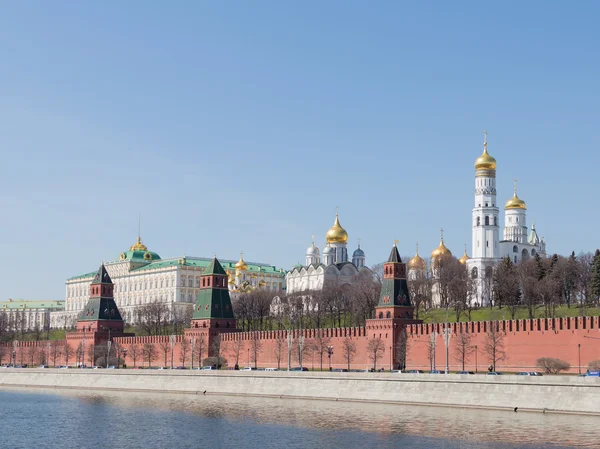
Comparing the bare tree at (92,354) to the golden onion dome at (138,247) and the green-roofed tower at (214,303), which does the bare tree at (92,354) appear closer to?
the green-roofed tower at (214,303)

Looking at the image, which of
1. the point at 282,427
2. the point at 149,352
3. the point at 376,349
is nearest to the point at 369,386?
the point at 282,427

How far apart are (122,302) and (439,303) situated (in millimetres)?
50018

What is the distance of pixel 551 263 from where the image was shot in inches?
3039

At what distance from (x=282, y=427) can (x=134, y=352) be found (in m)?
32.9

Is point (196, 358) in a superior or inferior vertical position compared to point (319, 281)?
inferior

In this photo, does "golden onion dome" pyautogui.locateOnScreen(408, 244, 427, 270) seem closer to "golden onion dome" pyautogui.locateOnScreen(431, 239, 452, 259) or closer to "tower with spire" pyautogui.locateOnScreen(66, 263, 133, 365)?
"golden onion dome" pyautogui.locateOnScreen(431, 239, 452, 259)

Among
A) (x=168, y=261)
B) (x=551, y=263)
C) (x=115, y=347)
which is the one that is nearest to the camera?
(x=115, y=347)

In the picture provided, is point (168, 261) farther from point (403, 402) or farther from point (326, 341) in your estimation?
point (403, 402)

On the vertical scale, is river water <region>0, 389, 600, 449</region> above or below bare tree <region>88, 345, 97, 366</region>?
below

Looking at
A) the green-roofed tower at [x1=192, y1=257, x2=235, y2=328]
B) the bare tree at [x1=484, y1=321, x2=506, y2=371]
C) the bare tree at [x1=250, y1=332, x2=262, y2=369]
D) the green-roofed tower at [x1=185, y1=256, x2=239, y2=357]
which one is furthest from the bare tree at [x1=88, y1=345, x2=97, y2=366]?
the bare tree at [x1=484, y1=321, x2=506, y2=371]

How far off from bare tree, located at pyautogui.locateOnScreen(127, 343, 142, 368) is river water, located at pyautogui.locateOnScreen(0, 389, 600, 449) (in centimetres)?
2044

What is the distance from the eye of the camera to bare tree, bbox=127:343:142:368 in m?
68.6

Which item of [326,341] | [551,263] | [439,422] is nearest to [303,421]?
[439,422]

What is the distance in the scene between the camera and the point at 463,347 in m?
50.8
